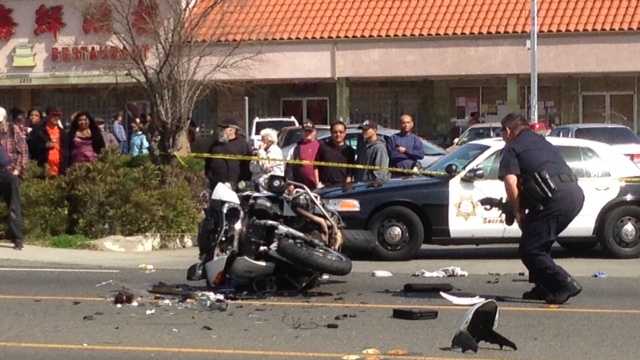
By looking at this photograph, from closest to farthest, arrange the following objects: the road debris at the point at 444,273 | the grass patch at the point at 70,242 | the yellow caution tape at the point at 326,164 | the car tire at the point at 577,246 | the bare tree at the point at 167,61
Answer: the road debris at the point at 444,273 < the yellow caution tape at the point at 326,164 < the car tire at the point at 577,246 < the grass patch at the point at 70,242 < the bare tree at the point at 167,61

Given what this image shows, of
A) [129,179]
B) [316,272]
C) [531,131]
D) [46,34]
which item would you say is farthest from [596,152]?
[46,34]

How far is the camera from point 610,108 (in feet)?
114

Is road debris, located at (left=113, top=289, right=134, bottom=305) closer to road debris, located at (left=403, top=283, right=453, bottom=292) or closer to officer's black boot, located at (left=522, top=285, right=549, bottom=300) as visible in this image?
road debris, located at (left=403, top=283, right=453, bottom=292)

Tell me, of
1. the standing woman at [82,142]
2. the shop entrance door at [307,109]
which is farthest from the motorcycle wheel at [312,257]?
the shop entrance door at [307,109]

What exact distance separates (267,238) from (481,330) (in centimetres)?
298

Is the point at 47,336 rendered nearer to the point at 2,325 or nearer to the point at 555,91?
the point at 2,325

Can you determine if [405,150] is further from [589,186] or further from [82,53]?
[82,53]

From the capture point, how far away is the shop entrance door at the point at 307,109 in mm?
37469

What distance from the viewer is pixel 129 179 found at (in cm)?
1664

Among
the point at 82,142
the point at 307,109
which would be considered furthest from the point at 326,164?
the point at 307,109

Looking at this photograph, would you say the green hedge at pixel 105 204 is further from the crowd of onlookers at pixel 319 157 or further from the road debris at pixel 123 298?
the road debris at pixel 123 298

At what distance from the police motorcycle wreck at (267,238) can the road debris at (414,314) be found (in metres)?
1.04

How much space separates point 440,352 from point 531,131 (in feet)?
10.3

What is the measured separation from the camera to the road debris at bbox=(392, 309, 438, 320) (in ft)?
33.1
